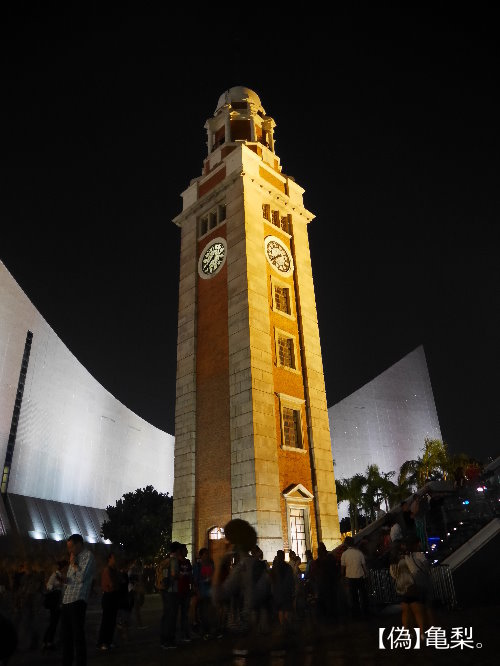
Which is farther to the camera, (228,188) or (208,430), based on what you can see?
(228,188)

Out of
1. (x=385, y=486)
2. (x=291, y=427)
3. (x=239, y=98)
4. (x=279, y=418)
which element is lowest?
(x=291, y=427)

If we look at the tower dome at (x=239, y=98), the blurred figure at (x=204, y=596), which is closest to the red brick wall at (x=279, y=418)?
the blurred figure at (x=204, y=596)

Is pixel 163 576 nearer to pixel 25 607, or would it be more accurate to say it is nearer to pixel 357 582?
pixel 357 582

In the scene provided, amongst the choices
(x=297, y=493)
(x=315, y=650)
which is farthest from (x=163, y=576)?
(x=297, y=493)

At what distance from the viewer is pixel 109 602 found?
7.65 m

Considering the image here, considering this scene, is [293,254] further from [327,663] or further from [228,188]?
[327,663]

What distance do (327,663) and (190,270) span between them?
2023 centimetres

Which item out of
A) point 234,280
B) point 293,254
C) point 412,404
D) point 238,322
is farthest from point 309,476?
point 412,404

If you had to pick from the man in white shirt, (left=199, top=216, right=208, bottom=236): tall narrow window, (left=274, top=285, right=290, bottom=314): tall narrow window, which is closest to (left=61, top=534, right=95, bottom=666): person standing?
the man in white shirt

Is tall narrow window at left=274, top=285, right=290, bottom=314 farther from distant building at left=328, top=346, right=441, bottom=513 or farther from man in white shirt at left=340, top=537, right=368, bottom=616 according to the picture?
distant building at left=328, top=346, right=441, bottom=513

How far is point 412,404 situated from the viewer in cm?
6988

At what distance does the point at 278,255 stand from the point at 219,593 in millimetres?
17746

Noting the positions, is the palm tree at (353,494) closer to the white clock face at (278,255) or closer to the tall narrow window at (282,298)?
the tall narrow window at (282,298)

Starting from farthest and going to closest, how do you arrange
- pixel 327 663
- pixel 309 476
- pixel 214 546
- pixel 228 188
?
1. pixel 228 188
2. pixel 309 476
3. pixel 214 546
4. pixel 327 663
